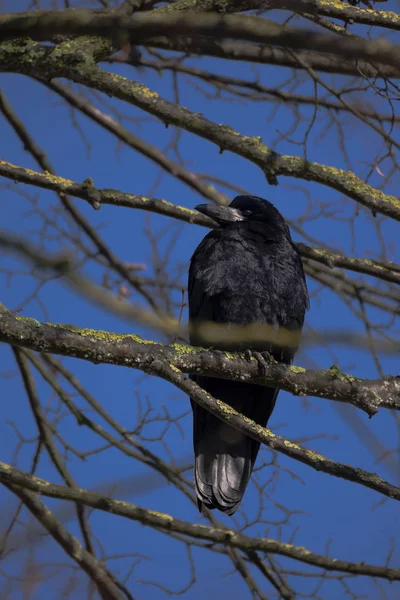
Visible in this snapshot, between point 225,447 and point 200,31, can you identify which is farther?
point 225,447

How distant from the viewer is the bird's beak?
423 cm

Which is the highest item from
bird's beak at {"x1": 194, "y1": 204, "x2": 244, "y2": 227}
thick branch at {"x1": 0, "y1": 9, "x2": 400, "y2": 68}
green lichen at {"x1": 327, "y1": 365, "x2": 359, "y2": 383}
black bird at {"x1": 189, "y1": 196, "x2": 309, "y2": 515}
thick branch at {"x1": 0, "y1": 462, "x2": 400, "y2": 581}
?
bird's beak at {"x1": 194, "y1": 204, "x2": 244, "y2": 227}

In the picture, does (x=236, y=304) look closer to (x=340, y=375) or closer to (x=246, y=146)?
(x=246, y=146)

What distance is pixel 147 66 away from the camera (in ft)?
14.5

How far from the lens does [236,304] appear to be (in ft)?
12.8

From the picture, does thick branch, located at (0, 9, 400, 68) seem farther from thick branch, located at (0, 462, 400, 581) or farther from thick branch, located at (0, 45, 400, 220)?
thick branch, located at (0, 462, 400, 581)

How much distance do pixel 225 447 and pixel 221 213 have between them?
1.40 m

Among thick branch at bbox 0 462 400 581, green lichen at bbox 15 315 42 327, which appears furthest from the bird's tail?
green lichen at bbox 15 315 42 327

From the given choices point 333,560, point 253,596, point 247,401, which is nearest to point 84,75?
point 247,401

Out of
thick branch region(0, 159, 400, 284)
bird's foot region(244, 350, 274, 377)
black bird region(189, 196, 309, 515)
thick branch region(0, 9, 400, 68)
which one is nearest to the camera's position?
thick branch region(0, 9, 400, 68)

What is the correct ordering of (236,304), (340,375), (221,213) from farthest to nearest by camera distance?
(221,213)
(236,304)
(340,375)

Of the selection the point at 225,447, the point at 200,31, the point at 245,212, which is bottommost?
the point at 200,31

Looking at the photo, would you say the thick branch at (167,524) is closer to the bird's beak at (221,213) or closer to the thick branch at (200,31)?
the bird's beak at (221,213)

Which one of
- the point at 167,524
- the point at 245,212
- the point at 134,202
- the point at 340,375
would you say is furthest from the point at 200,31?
the point at 245,212
